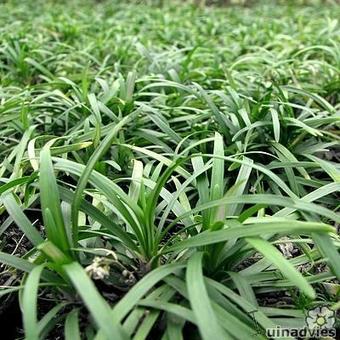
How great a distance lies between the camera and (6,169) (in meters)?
1.80

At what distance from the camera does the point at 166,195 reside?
1.49m

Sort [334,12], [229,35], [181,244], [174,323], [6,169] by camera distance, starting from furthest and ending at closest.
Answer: [334,12], [229,35], [6,169], [181,244], [174,323]

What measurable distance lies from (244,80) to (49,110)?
1.02 m

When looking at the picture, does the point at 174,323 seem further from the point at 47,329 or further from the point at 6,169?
the point at 6,169

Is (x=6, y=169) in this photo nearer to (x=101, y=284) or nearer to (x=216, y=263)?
(x=101, y=284)

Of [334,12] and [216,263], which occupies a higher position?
[216,263]

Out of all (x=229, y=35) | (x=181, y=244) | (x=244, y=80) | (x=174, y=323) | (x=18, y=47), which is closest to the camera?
(x=174, y=323)

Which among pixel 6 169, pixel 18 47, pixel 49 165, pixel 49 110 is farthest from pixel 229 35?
pixel 49 165

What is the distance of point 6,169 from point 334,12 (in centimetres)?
508

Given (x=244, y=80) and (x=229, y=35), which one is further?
(x=229, y=35)

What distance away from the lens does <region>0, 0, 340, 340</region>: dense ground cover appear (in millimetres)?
1097

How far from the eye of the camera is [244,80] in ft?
8.49

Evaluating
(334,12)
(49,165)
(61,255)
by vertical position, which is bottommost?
(334,12)

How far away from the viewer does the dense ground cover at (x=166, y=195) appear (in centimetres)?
→ 110
